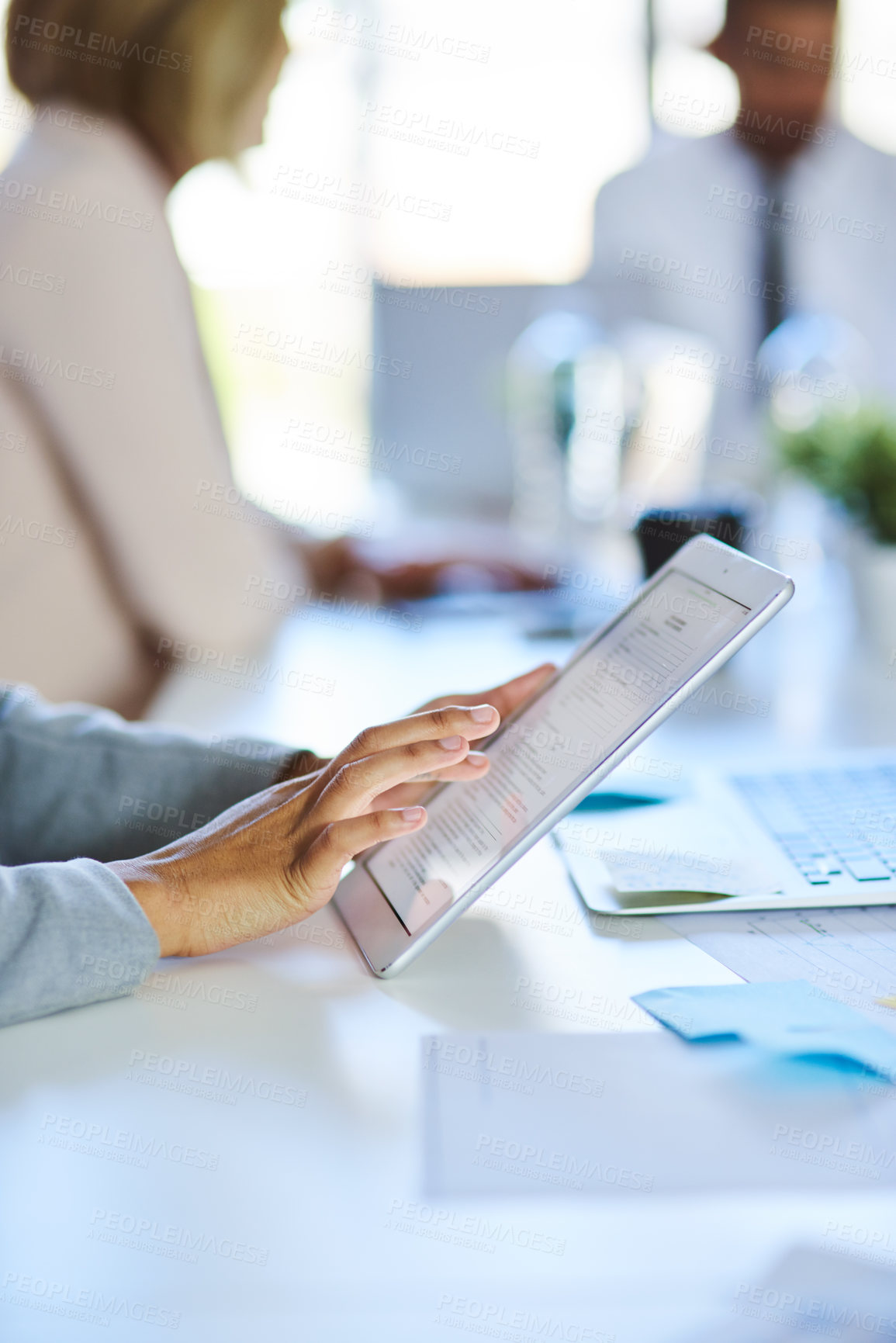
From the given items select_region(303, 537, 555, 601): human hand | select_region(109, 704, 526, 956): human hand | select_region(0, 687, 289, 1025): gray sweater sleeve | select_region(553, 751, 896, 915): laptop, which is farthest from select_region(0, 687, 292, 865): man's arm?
select_region(303, 537, 555, 601): human hand

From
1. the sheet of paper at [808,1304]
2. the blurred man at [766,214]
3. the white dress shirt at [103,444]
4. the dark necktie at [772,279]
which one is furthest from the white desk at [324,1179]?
the dark necktie at [772,279]

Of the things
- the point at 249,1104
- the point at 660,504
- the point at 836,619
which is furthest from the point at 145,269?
the point at 249,1104

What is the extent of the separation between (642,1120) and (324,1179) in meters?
0.13

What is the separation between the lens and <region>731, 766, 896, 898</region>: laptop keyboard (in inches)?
25.2

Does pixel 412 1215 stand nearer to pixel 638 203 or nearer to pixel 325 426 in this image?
pixel 638 203

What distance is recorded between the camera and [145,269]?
3.94 ft

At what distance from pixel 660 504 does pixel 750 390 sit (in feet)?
4.86

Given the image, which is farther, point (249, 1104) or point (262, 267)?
point (262, 267)

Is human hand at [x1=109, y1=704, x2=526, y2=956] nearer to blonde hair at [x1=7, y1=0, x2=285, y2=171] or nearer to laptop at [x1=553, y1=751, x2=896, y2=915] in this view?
laptop at [x1=553, y1=751, x2=896, y2=915]

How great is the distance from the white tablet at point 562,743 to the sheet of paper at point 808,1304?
0.77 feet

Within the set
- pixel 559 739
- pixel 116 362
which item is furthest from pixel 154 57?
pixel 559 739

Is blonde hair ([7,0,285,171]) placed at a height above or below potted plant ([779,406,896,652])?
above

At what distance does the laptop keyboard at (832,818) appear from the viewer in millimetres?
641

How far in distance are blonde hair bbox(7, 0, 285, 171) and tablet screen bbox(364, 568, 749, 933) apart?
91 centimetres
